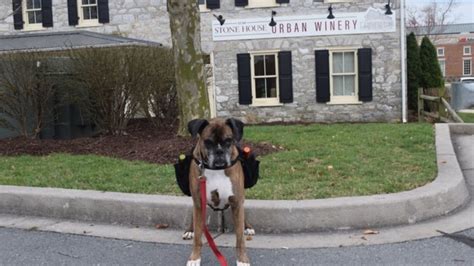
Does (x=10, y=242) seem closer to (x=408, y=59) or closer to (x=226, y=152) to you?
(x=226, y=152)

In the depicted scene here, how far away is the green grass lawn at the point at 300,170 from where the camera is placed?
5.87m

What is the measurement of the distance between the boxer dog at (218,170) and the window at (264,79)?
42.3ft

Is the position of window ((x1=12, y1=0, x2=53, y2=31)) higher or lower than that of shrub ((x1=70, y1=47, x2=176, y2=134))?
higher

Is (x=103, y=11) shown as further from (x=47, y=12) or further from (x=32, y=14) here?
(x=32, y=14)

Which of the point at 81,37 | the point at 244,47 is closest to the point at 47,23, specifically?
the point at 81,37

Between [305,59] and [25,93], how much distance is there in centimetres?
928

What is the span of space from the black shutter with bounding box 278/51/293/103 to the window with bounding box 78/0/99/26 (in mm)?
6317

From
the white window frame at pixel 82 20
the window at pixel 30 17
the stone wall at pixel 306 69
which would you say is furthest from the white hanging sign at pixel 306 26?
the window at pixel 30 17

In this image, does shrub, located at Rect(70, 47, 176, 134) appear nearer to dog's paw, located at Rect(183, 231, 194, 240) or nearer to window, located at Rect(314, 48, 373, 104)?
dog's paw, located at Rect(183, 231, 194, 240)

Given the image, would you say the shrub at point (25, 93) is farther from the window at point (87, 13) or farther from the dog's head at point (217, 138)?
the window at point (87, 13)

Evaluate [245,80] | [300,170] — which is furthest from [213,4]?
[300,170]

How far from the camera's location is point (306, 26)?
16.6 m

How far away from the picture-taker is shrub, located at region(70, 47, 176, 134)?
9.62 meters

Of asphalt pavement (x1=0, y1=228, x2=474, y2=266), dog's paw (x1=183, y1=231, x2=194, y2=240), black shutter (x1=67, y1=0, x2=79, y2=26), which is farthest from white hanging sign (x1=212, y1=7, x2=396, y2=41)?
dog's paw (x1=183, y1=231, x2=194, y2=240)
